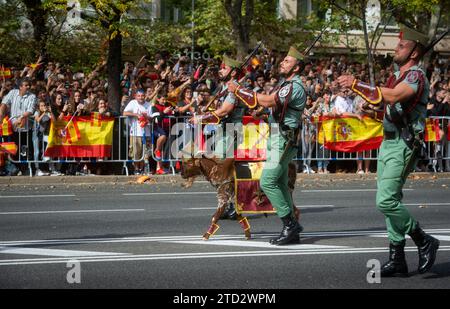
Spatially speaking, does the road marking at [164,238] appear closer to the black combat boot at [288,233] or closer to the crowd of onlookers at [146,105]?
the black combat boot at [288,233]

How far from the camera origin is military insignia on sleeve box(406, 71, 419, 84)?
8344 millimetres

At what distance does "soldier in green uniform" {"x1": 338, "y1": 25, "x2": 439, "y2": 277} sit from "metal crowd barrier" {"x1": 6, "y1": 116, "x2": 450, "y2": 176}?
10.3 meters

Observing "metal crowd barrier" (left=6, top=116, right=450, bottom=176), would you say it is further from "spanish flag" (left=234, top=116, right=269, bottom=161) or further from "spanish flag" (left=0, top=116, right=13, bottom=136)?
"spanish flag" (left=234, top=116, right=269, bottom=161)

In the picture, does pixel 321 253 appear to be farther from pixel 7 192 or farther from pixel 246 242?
pixel 7 192

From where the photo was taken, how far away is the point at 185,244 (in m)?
10.4

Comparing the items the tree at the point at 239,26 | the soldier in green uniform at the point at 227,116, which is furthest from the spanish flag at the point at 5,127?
the tree at the point at 239,26

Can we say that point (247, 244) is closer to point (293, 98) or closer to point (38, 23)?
point (293, 98)

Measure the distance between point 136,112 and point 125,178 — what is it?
1.41m

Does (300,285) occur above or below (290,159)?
below

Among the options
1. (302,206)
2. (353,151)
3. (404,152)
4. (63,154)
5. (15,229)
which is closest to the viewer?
(404,152)
